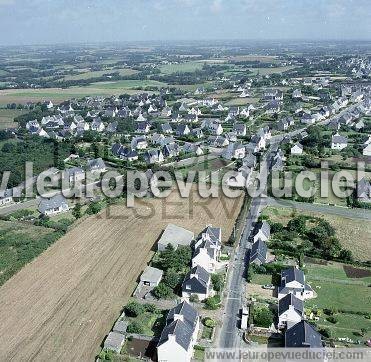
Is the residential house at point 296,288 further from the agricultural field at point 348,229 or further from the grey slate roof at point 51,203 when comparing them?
the grey slate roof at point 51,203

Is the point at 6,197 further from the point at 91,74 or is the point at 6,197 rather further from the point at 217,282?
the point at 91,74

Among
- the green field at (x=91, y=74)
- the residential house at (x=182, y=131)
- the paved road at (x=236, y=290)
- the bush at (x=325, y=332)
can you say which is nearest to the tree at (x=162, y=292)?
the paved road at (x=236, y=290)

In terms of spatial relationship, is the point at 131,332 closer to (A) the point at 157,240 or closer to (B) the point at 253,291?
(B) the point at 253,291

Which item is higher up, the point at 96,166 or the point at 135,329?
the point at 96,166

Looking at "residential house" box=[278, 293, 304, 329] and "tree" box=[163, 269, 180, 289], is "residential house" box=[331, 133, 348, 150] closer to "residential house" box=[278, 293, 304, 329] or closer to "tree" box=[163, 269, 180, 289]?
"tree" box=[163, 269, 180, 289]

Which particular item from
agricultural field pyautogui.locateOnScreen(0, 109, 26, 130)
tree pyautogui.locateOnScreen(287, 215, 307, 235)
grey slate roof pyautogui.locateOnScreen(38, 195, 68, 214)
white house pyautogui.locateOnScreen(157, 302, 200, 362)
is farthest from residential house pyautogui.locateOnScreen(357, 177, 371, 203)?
agricultural field pyautogui.locateOnScreen(0, 109, 26, 130)

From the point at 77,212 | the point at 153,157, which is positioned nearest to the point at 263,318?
the point at 77,212
